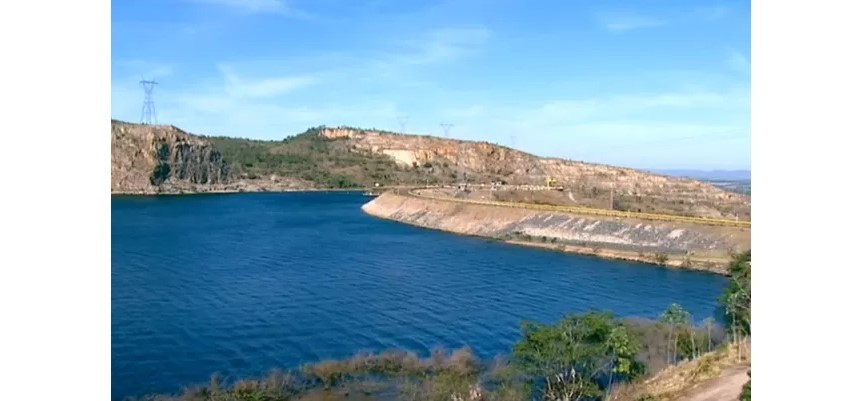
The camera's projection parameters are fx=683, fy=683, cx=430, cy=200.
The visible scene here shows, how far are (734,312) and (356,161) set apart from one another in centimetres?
6023

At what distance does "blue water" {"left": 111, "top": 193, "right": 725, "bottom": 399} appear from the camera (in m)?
9.75

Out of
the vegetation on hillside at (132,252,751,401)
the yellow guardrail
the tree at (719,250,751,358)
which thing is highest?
the yellow guardrail

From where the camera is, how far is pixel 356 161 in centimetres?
6794

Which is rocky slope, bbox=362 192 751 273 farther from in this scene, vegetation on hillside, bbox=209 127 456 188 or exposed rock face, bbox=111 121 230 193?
vegetation on hillside, bbox=209 127 456 188

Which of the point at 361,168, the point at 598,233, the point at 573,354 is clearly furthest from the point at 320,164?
the point at 573,354

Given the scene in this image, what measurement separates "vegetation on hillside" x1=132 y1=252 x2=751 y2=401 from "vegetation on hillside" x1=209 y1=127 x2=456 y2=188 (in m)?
51.1

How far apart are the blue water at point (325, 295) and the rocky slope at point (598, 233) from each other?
3.98 ft

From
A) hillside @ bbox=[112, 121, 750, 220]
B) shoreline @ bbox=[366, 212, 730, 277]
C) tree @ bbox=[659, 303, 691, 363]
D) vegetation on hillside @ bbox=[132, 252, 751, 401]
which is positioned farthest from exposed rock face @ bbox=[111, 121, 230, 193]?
tree @ bbox=[659, 303, 691, 363]

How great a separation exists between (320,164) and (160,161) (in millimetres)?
17264

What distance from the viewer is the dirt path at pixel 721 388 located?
7.05 m

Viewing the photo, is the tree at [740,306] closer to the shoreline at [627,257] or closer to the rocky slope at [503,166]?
the shoreline at [627,257]

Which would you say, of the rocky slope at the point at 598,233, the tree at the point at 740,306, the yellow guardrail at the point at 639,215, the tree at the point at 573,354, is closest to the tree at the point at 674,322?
the tree at the point at 740,306
